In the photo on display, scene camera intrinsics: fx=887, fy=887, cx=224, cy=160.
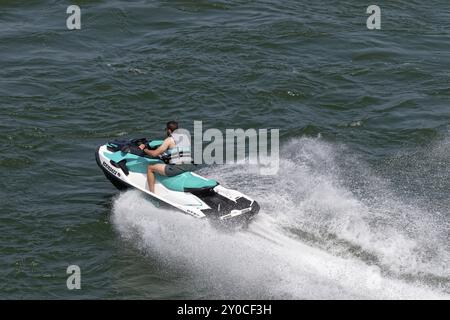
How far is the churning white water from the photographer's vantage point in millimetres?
16359

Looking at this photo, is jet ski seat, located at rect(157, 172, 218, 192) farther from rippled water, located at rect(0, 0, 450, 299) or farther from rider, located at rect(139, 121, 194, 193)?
rippled water, located at rect(0, 0, 450, 299)

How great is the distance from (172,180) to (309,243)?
318 cm

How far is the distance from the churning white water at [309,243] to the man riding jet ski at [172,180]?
0.91 ft

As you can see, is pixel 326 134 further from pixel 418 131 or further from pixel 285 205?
pixel 285 205

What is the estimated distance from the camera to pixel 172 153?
1833 centimetres

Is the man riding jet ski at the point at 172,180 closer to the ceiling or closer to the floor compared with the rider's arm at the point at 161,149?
closer to the floor

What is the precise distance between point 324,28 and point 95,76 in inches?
344

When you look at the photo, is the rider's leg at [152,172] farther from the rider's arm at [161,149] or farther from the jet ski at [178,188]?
the rider's arm at [161,149]

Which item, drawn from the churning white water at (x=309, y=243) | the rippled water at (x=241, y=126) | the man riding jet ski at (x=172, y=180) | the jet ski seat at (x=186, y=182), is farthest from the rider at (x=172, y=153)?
the rippled water at (x=241, y=126)

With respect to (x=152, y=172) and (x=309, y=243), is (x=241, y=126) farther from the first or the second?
(x=309, y=243)

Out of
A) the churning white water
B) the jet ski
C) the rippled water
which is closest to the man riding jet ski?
the jet ski

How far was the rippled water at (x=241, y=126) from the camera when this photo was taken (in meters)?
17.1
